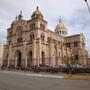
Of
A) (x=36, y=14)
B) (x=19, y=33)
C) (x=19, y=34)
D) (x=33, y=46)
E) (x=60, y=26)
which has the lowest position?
(x=33, y=46)

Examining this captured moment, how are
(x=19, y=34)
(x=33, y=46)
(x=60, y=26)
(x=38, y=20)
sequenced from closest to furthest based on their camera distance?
(x=33, y=46) → (x=38, y=20) → (x=19, y=34) → (x=60, y=26)

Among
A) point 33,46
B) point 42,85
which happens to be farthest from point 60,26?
point 42,85

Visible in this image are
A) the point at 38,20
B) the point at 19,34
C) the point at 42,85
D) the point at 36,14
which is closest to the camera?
the point at 42,85

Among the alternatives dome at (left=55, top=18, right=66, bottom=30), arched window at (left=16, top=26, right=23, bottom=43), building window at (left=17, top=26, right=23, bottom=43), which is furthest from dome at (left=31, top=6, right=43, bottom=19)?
dome at (left=55, top=18, right=66, bottom=30)

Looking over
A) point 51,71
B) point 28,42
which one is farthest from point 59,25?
point 51,71

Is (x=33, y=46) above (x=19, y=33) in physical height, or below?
below

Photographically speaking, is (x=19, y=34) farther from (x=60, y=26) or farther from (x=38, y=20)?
(x=60, y=26)

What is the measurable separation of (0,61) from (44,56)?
823 inches

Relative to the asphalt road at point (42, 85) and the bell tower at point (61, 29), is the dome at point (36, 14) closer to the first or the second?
the bell tower at point (61, 29)

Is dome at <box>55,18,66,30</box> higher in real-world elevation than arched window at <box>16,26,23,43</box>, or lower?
higher

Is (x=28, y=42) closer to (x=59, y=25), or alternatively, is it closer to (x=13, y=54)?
(x=13, y=54)

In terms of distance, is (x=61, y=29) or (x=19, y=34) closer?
(x=19, y=34)

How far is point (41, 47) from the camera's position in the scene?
160ft

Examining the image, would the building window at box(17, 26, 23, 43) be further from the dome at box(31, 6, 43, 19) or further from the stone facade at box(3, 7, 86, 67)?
the dome at box(31, 6, 43, 19)
